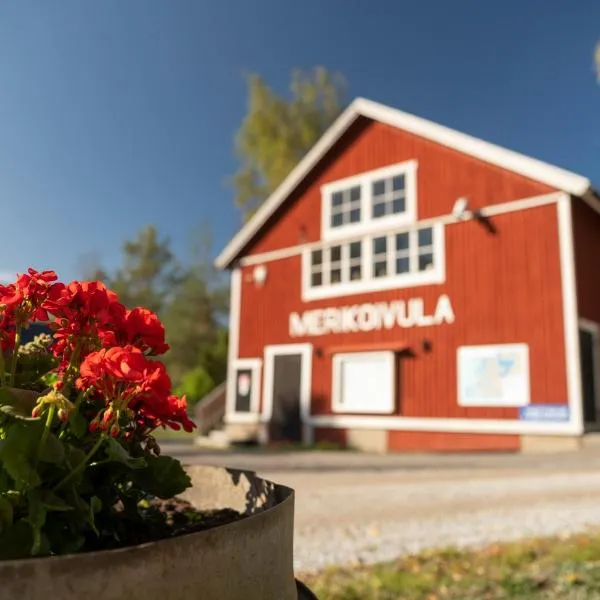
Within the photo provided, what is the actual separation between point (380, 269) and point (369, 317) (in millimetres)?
1140

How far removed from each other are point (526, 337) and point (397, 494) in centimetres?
572

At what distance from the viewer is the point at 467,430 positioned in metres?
11.2

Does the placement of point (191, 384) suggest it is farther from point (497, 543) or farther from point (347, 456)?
point (497, 543)

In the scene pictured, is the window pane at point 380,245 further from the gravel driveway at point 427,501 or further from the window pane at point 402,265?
the gravel driveway at point 427,501

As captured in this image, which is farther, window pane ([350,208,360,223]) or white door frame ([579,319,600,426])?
window pane ([350,208,360,223])

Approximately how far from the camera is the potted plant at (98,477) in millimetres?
756

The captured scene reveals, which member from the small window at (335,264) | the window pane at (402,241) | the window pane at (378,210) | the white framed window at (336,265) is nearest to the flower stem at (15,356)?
the window pane at (402,241)

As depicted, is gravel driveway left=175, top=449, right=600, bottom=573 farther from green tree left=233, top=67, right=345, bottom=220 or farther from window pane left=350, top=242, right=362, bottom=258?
green tree left=233, top=67, right=345, bottom=220

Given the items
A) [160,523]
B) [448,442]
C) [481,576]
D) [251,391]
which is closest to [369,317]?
[448,442]

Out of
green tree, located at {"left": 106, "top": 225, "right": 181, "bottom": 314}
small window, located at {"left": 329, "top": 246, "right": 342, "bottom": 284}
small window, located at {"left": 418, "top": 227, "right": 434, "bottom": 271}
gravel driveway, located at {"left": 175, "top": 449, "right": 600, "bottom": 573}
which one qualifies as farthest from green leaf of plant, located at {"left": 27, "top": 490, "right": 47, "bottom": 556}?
green tree, located at {"left": 106, "top": 225, "right": 181, "bottom": 314}

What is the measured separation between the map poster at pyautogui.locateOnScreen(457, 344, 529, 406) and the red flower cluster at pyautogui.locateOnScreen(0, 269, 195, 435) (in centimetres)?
1048

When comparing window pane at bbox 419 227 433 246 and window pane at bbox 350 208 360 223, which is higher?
window pane at bbox 350 208 360 223

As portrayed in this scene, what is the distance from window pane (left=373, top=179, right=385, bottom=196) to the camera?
1353 centimetres

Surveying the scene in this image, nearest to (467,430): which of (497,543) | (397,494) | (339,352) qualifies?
(339,352)
